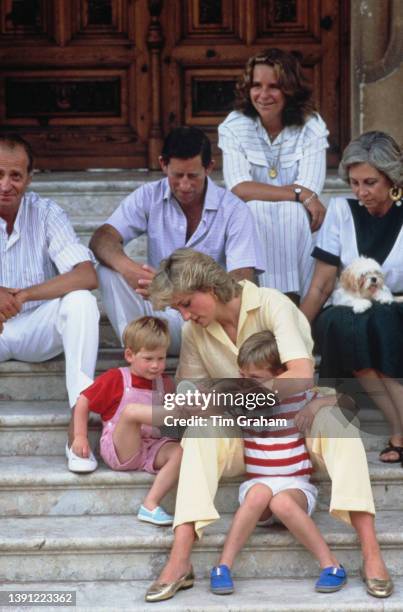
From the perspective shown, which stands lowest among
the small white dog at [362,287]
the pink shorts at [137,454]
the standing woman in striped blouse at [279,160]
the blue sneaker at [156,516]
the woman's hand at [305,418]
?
the blue sneaker at [156,516]

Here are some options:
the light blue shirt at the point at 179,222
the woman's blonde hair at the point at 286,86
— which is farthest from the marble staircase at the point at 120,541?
the woman's blonde hair at the point at 286,86

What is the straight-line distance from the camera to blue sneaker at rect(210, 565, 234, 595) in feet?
13.8

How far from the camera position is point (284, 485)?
4.33 m

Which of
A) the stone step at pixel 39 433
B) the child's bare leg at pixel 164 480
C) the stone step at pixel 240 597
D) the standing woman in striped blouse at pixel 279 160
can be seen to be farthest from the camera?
the standing woman in striped blouse at pixel 279 160

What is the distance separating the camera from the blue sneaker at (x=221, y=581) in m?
4.21

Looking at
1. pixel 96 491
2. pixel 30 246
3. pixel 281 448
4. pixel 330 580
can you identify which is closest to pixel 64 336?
pixel 30 246

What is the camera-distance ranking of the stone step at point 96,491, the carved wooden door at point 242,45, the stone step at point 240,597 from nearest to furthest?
the stone step at point 240,597, the stone step at point 96,491, the carved wooden door at point 242,45

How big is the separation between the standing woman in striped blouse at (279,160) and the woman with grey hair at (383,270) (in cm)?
25

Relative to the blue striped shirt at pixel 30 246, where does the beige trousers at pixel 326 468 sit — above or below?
below

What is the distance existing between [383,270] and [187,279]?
933 mm

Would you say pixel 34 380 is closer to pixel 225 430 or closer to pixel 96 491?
pixel 96 491

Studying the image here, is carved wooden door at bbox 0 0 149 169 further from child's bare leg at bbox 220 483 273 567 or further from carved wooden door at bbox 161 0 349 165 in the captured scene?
child's bare leg at bbox 220 483 273 567

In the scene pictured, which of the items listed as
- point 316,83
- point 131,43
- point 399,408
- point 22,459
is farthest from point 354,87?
point 22,459

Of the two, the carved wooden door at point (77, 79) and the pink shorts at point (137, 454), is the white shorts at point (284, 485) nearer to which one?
the pink shorts at point (137, 454)
